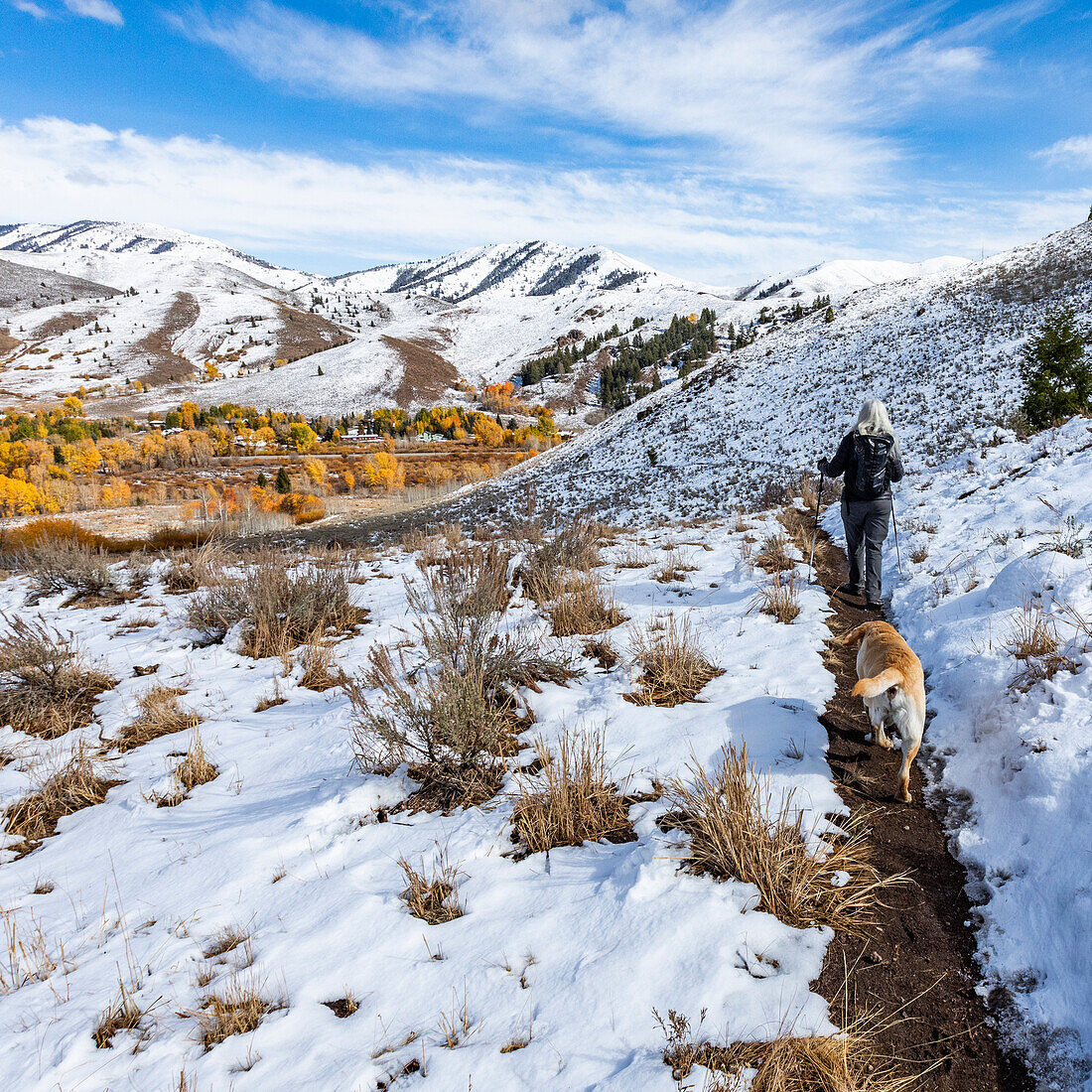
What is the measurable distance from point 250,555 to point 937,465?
43.4 feet

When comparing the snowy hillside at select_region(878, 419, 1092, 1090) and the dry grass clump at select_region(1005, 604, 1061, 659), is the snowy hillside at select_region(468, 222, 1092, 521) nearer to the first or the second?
the snowy hillside at select_region(878, 419, 1092, 1090)

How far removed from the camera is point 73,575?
318 inches

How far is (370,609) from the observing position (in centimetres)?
657

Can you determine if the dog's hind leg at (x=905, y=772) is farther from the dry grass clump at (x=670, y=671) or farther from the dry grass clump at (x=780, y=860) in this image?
the dry grass clump at (x=670, y=671)

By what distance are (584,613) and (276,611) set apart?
3366 mm

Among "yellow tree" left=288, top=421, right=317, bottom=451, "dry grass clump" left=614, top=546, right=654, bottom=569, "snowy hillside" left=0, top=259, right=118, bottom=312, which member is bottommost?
"dry grass clump" left=614, top=546, right=654, bottom=569

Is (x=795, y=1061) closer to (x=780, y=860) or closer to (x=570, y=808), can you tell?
(x=780, y=860)

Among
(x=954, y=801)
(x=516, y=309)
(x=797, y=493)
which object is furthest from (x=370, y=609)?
(x=516, y=309)

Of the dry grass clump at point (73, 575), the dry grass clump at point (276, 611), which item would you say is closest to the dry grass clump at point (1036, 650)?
the dry grass clump at point (276, 611)

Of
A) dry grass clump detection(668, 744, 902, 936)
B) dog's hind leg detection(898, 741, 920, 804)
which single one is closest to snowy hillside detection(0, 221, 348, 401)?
dry grass clump detection(668, 744, 902, 936)

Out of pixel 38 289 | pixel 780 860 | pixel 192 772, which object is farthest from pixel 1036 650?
pixel 38 289

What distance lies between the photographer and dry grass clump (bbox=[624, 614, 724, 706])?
3.91m

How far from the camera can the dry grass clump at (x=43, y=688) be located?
4289 mm

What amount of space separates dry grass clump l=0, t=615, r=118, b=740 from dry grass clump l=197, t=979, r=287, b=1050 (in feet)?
11.0
